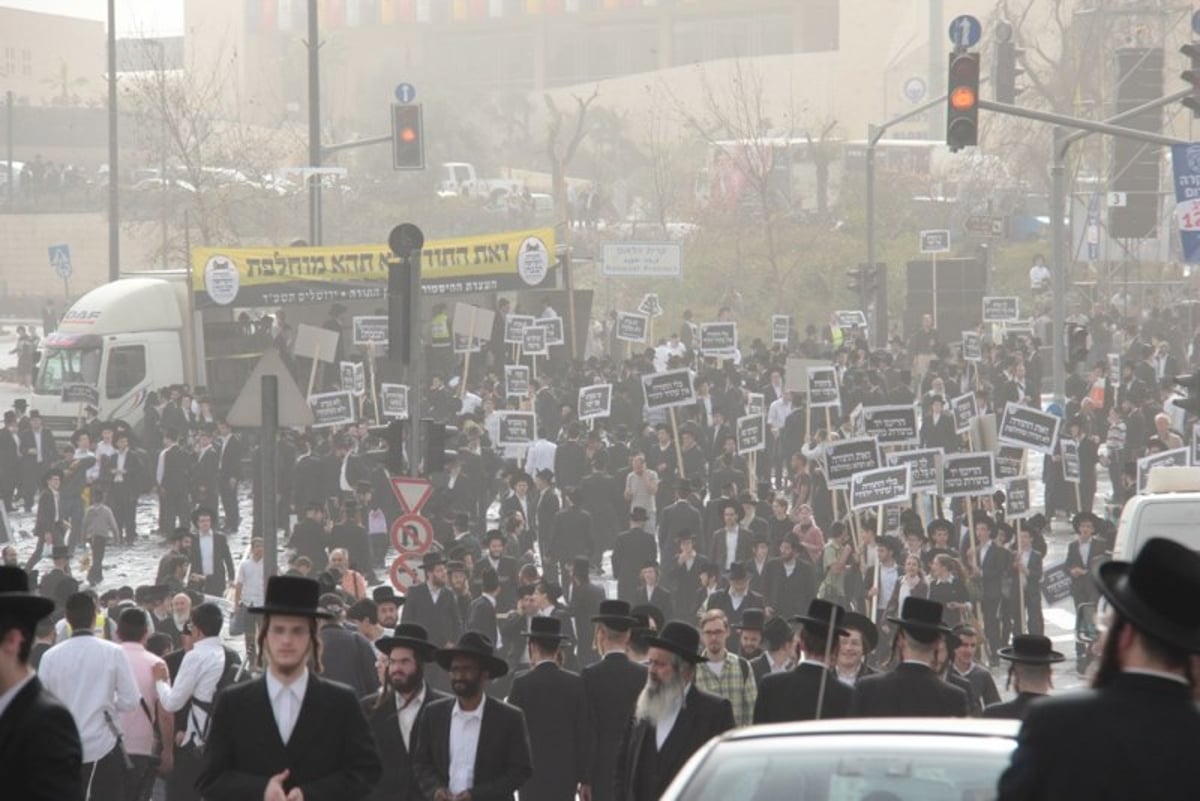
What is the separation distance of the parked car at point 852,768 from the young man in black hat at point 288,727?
1210 mm

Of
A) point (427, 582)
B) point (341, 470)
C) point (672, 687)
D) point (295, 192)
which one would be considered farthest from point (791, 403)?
point (295, 192)

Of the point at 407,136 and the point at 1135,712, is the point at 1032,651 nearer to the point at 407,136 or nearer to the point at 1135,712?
the point at 1135,712

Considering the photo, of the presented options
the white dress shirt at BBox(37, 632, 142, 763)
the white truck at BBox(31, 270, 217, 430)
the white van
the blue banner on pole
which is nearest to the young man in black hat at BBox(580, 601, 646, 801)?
the white dress shirt at BBox(37, 632, 142, 763)

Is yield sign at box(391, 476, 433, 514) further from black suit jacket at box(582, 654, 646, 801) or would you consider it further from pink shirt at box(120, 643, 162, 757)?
black suit jacket at box(582, 654, 646, 801)

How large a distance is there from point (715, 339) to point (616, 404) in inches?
112

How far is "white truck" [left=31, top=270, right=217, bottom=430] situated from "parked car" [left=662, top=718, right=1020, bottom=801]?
3011cm

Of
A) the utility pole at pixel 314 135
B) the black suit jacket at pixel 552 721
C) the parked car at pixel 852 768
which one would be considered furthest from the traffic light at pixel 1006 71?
the parked car at pixel 852 768

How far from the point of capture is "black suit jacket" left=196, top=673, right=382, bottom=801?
6.96 m

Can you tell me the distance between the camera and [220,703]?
7.08m

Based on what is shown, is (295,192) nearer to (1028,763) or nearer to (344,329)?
(344,329)

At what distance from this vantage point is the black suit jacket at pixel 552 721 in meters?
11.0

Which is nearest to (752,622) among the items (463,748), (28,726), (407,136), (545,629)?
(545,629)

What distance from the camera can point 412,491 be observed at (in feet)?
61.4

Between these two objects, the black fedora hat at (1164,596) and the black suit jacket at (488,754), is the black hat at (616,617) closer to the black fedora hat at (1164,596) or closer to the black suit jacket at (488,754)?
the black suit jacket at (488,754)
